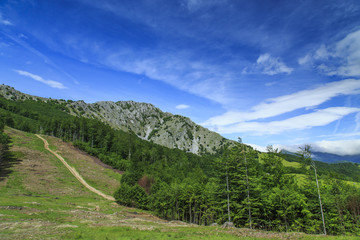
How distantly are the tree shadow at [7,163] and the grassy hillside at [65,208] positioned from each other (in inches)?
10.7

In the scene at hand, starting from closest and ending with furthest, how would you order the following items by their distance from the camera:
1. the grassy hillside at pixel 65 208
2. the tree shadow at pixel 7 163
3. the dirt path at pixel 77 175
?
the grassy hillside at pixel 65 208 → the tree shadow at pixel 7 163 → the dirt path at pixel 77 175

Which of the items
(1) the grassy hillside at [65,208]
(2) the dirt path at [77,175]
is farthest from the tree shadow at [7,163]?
(2) the dirt path at [77,175]

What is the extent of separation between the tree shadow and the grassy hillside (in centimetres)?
27

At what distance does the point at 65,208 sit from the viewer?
44531 mm

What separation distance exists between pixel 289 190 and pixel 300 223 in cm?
→ 722

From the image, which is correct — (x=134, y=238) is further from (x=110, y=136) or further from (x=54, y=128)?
(x=54, y=128)

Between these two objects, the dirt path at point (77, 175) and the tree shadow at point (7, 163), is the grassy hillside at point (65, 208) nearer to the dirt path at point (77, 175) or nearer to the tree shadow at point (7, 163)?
the tree shadow at point (7, 163)

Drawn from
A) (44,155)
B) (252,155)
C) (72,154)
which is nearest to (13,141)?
(44,155)

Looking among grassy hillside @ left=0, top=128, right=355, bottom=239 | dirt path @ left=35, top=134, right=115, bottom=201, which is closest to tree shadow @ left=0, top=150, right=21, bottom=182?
grassy hillside @ left=0, top=128, right=355, bottom=239

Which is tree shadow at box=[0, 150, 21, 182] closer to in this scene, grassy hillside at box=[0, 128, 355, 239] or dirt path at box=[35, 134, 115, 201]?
grassy hillside at box=[0, 128, 355, 239]

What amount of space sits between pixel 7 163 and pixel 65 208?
182ft

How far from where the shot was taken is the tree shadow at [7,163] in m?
66.9

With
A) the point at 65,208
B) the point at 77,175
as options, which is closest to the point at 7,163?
the point at 77,175

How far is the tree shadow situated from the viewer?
66875mm
